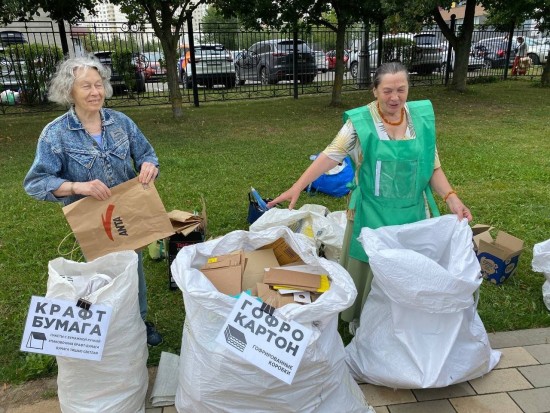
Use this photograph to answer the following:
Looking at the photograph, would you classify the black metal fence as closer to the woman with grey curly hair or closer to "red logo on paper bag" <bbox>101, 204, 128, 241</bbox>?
the woman with grey curly hair

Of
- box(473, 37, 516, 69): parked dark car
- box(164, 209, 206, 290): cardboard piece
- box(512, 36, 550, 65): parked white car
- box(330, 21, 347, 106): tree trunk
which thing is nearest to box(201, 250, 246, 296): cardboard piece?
box(164, 209, 206, 290): cardboard piece

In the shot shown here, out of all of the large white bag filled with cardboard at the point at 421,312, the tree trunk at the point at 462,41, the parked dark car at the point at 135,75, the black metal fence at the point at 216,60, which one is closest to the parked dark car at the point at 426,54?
the black metal fence at the point at 216,60

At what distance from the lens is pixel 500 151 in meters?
6.70

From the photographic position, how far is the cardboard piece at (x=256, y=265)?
223cm

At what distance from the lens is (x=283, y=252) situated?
2426 mm

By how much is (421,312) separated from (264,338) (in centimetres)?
80

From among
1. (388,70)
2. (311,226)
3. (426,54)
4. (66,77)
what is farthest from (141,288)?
(426,54)

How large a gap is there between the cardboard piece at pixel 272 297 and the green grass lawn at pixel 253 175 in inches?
37.9

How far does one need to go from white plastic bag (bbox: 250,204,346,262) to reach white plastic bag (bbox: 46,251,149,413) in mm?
1311

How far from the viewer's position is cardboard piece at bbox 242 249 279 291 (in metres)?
2.23

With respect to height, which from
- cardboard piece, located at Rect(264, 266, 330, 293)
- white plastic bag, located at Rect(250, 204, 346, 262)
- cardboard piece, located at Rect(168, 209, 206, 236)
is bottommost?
white plastic bag, located at Rect(250, 204, 346, 262)

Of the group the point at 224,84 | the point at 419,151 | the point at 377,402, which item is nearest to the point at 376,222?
the point at 419,151

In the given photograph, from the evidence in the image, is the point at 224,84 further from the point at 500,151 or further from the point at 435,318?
the point at 435,318

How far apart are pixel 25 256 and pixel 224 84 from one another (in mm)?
9966
